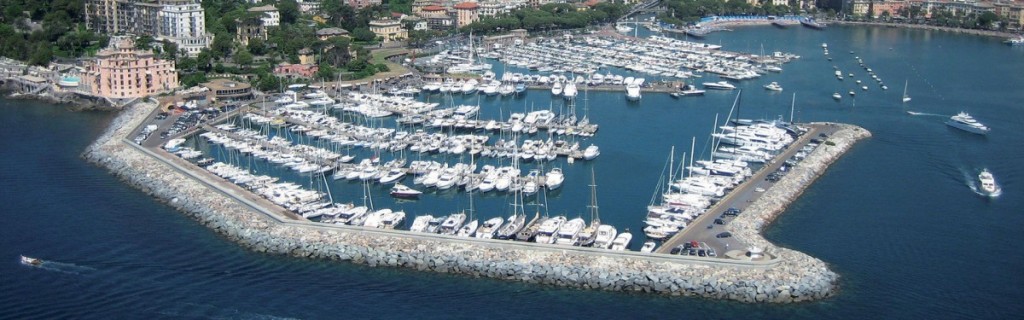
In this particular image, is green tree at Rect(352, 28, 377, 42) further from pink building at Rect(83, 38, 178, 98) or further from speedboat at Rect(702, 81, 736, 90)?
speedboat at Rect(702, 81, 736, 90)

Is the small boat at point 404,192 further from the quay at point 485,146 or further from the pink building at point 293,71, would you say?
the pink building at point 293,71

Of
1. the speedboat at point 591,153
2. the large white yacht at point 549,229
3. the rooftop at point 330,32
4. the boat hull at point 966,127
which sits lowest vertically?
the large white yacht at point 549,229

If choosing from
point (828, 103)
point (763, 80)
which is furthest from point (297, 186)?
point (763, 80)

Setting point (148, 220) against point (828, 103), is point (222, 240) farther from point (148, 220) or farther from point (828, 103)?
Result: point (828, 103)

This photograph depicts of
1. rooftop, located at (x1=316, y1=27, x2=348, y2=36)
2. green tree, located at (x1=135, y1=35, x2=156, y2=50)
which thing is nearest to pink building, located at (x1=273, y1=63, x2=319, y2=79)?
green tree, located at (x1=135, y1=35, x2=156, y2=50)

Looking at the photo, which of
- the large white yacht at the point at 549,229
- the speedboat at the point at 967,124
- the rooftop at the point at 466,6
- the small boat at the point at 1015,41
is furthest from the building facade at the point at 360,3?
the large white yacht at the point at 549,229
